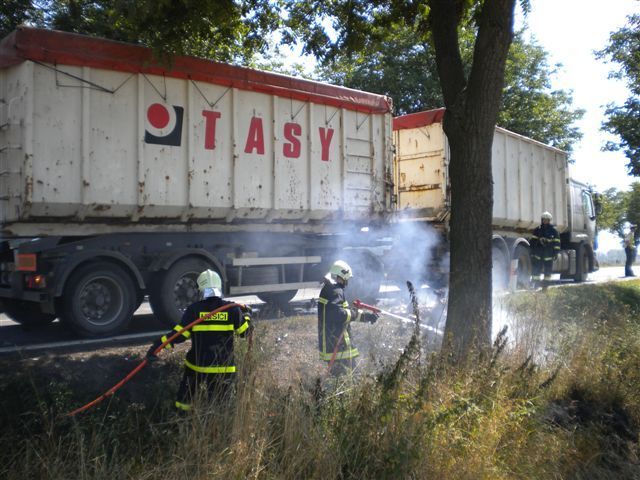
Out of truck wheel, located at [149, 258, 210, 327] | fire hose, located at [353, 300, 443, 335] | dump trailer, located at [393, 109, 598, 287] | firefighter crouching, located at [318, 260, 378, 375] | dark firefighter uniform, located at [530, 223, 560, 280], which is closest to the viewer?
firefighter crouching, located at [318, 260, 378, 375]

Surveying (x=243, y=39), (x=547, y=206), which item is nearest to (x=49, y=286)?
(x=243, y=39)

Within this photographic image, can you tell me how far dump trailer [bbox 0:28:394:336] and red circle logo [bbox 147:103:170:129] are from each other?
0.01 meters

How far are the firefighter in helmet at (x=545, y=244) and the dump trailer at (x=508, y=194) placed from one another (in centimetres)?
56

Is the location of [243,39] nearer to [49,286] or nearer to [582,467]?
[49,286]

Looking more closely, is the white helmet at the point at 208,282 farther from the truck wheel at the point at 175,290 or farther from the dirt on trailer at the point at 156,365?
the truck wheel at the point at 175,290

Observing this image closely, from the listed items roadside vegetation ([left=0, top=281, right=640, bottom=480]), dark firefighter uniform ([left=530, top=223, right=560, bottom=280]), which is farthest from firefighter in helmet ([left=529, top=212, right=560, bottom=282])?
roadside vegetation ([left=0, top=281, right=640, bottom=480])

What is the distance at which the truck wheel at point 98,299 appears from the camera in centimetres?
689

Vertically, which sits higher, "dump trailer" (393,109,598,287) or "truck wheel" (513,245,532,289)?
"dump trailer" (393,109,598,287)

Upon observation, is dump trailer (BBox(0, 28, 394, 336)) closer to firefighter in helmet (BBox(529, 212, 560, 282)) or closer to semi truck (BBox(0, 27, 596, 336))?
semi truck (BBox(0, 27, 596, 336))

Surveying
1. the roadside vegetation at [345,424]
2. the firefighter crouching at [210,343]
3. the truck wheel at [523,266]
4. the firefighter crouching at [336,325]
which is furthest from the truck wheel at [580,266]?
the firefighter crouching at [210,343]

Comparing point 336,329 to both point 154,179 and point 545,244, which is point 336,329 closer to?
point 154,179

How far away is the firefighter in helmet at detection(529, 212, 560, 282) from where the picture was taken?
480 inches

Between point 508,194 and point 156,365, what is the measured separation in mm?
9865

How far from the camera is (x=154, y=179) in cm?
764
